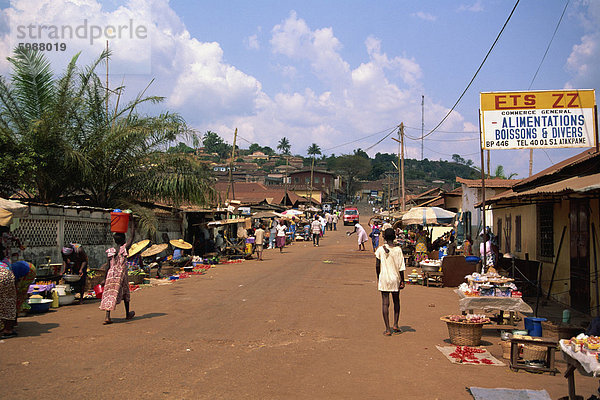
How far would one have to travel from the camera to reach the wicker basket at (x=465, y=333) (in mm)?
8297

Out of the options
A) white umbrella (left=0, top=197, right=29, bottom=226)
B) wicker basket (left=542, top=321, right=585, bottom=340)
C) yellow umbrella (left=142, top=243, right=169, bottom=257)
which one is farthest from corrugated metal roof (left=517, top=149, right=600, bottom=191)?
yellow umbrella (left=142, top=243, right=169, bottom=257)

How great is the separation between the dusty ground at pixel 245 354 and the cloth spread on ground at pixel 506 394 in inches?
7.2

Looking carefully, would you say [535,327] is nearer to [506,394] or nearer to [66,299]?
[506,394]

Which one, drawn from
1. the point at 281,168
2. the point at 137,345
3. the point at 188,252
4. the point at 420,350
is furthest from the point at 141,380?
the point at 281,168

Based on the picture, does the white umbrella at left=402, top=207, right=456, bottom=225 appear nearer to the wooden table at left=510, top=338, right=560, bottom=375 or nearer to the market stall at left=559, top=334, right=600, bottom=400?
the wooden table at left=510, top=338, right=560, bottom=375

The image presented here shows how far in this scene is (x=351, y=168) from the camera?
113250 mm

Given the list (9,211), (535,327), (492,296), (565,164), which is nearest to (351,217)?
(565,164)

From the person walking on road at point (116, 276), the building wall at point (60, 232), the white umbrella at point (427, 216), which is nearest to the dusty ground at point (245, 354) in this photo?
the person walking on road at point (116, 276)

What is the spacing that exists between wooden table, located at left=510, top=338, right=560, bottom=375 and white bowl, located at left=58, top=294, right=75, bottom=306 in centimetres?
1002

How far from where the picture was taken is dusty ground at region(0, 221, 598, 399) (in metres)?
5.93

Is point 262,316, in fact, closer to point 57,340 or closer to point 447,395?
point 57,340

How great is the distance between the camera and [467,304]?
9.41 metres

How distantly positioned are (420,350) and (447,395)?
227cm

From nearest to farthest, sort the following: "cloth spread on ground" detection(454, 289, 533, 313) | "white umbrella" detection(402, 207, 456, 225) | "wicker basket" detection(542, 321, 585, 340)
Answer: "wicker basket" detection(542, 321, 585, 340), "cloth spread on ground" detection(454, 289, 533, 313), "white umbrella" detection(402, 207, 456, 225)
